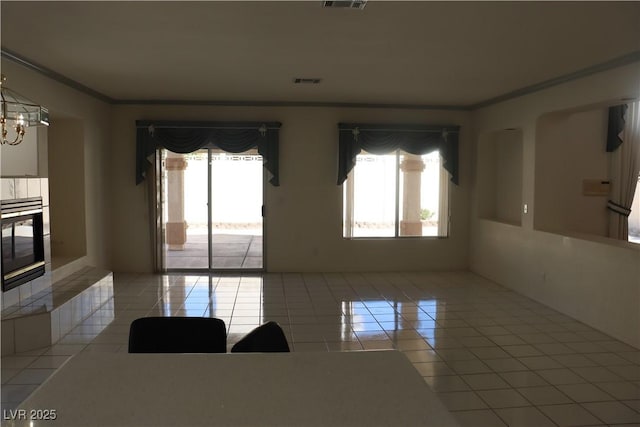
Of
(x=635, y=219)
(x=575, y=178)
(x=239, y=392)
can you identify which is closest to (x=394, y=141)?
(x=575, y=178)

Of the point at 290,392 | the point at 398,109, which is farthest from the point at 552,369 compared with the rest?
the point at 398,109

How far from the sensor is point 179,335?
2094 millimetres

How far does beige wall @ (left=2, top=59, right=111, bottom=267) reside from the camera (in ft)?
17.3

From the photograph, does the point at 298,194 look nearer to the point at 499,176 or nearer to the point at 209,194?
the point at 209,194

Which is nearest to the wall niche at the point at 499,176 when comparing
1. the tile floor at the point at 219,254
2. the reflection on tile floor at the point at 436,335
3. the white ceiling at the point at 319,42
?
the reflection on tile floor at the point at 436,335

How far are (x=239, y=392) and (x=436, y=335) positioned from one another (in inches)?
138

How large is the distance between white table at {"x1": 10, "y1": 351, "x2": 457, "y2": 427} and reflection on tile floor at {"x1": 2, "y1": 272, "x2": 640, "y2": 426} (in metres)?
1.77

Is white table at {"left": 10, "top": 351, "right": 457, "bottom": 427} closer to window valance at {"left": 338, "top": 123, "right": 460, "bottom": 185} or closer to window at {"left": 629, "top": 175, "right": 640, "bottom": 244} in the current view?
window valance at {"left": 338, "top": 123, "right": 460, "bottom": 185}

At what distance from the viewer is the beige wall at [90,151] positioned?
5273 mm

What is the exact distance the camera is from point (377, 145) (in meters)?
7.26

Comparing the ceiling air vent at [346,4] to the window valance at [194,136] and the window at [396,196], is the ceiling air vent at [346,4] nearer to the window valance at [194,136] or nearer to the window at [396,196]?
the window valance at [194,136]

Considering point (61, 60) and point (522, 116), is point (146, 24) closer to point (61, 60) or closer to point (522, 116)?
point (61, 60)

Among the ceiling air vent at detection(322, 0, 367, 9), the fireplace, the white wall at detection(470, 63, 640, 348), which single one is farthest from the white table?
the white wall at detection(470, 63, 640, 348)

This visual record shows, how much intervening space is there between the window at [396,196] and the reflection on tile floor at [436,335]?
0.83 metres
